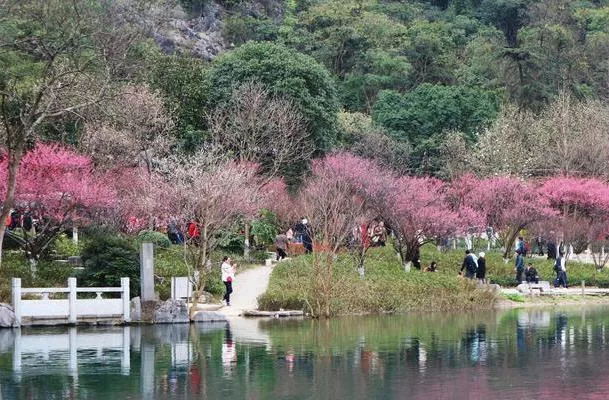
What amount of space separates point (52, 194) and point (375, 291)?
458 inches

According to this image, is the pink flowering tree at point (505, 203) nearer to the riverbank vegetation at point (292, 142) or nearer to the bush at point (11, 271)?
the riverbank vegetation at point (292, 142)

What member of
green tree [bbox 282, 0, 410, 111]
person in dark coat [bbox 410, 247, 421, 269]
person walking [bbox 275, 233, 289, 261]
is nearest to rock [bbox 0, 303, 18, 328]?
person walking [bbox 275, 233, 289, 261]

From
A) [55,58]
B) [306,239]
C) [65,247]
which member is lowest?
[65,247]

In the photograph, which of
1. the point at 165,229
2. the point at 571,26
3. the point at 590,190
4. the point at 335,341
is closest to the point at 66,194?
the point at 165,229

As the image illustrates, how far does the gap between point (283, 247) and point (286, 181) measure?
10295 millimetres

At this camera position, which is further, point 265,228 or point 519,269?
point 265,228

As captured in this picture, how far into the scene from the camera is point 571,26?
347ft

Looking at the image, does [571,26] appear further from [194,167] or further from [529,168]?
[194,167]

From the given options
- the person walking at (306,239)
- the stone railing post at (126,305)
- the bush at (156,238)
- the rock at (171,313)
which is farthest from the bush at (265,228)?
the stone railing post at (126,305)

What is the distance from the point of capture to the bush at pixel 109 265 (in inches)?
1538

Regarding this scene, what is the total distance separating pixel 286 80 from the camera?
205ft

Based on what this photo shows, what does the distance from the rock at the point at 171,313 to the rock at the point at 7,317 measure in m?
4.14

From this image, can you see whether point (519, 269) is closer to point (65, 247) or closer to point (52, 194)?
point (65, 247)

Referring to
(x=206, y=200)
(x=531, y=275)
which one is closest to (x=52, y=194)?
(x=206, y=200)
